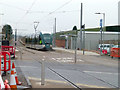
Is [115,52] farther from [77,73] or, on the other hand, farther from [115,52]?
[77,73]

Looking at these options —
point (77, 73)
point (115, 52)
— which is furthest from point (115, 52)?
point (77, 73)

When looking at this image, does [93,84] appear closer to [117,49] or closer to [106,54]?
[117,49]

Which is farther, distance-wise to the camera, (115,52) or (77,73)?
(115,52)

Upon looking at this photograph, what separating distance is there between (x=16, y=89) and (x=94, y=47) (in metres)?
44.7

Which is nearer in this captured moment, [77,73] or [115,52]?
[77,73]

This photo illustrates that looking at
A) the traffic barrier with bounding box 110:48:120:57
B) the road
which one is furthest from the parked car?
the road

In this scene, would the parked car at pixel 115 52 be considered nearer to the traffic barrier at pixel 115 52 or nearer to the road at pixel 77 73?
the traffic barrier at pixel 115 52

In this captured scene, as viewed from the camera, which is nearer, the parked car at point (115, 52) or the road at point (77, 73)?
the road at point (77, 73)

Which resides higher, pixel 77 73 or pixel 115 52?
pixel 115 52

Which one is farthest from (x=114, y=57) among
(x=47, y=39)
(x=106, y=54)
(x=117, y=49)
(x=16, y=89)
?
(x=16, y=89)

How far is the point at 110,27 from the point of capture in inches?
3602

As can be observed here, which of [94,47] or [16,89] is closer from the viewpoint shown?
[16,89]

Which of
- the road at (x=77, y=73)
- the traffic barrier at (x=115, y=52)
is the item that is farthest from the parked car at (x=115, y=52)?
the road at (x=77, y=73)

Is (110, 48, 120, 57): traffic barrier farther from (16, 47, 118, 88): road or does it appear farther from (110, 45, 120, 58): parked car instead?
(16, 47, 118, 88): road
